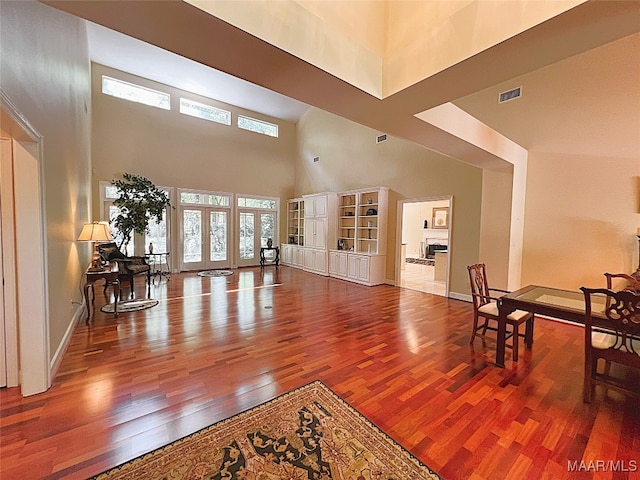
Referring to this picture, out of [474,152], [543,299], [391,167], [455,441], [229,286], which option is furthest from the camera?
[391,167]

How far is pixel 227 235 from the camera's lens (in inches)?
360

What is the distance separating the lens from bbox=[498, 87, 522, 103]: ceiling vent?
188 inches

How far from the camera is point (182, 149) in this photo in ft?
27.0

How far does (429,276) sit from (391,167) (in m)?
3.65

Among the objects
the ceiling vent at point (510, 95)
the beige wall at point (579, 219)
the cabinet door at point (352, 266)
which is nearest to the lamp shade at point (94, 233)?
the cabinet door at point (352, 266)

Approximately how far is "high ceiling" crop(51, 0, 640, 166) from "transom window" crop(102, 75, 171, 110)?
612cm

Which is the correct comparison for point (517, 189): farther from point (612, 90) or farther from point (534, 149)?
point (612, 90)

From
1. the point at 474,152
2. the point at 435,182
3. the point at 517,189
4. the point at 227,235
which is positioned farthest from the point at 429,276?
the point at 227,235

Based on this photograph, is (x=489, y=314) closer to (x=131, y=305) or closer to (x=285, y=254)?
(x=131, y=305)

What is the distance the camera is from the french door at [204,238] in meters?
8.38

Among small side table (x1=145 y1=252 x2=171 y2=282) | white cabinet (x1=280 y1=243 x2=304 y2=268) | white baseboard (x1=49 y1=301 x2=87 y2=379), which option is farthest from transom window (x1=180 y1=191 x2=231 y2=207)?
white baseboard (x1=49 y1=301 x2=87 y2=379)

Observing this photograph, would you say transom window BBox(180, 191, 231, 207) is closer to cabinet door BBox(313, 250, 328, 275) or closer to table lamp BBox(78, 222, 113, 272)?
cabinet door BBox(313, 250, 328, 275)

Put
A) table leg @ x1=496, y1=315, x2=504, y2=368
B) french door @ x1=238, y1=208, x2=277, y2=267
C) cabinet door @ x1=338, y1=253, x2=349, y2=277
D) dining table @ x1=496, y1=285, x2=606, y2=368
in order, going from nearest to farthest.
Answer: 1. dining table @ x1=496, y1=285, x2=606, y2=368
2. table leg @ x1=496, y1=315, x2=504, y2=368
3. cabinet door @ x1=338, y1=253, x2=349, y2=277
4. french door @ x1=238, y1=208, x2=277, y2=267

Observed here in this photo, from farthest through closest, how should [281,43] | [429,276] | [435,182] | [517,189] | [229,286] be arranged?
[429,276]
[229,286]
[435,182]
[517,189]
[281,43]
